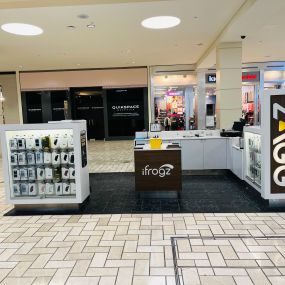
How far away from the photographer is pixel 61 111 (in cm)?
1504

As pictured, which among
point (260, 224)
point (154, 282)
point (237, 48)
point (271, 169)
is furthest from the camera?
point (237, 48)

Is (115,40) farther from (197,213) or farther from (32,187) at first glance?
(197,213)

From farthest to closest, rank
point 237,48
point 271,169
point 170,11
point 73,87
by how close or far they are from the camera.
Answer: point 73,87 → point 237,48 → point 170,11 → point 271,169

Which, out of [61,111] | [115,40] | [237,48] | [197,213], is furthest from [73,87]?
[197,213]

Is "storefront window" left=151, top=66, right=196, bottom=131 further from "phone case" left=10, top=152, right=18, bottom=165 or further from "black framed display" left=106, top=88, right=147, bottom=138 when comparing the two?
"phone case" left=10, top=152, right=18, bottom=165

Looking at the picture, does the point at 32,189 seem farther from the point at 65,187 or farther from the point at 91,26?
→ the point at 91,26

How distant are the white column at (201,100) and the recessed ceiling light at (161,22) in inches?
264

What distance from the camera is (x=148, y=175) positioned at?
5031 mm

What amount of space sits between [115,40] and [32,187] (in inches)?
198

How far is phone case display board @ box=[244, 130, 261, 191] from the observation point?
4957mm

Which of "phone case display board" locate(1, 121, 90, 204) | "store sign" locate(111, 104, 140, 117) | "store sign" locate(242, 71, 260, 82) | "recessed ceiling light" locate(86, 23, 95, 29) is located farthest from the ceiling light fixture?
"store sign" locate(242, 71, 260, 82)

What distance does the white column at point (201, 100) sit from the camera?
13211 millimetres

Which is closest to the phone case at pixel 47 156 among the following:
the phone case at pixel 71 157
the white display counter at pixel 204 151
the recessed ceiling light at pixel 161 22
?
the phone case at pixel 71 157

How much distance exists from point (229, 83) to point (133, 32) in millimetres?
2929
